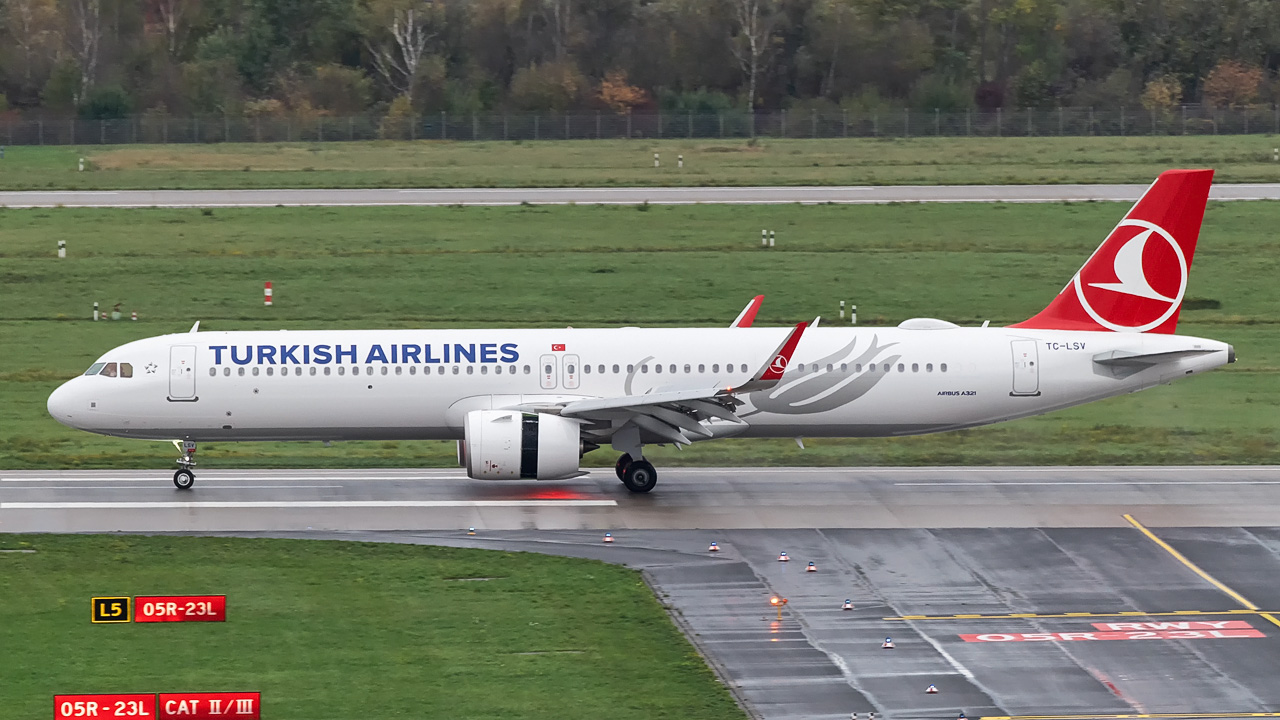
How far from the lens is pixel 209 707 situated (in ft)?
68.2

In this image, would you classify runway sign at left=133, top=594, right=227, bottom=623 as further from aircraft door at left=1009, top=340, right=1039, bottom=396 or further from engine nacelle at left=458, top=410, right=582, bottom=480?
aircraft door at left=1009, top=340, right=1039, bottom=396

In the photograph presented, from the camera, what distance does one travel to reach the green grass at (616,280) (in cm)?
4281

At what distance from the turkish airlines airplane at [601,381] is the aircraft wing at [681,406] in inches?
2.7

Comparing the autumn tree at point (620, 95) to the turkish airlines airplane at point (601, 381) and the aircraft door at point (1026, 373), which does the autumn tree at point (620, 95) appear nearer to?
the turkish airlines airplane at point (601, 381)

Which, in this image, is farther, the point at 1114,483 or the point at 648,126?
the point at 648,126

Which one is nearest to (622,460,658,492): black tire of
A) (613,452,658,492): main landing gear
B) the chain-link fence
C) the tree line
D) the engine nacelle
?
(613,452,658,492): main landing gear

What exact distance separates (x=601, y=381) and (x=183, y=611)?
11.9 m

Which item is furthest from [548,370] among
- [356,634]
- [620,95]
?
[620,95]

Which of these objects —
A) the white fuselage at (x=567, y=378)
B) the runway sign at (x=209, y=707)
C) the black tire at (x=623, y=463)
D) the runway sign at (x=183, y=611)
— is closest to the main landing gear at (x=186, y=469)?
the white fuselage at (x=567, y=378)

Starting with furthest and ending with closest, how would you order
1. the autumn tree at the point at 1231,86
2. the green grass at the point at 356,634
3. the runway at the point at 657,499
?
the autumn tree at the point at 1231,86 < the runway at the point at 657,499 < the green grass at the point at 356,634

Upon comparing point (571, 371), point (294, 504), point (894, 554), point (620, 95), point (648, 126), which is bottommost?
point (294, 504)

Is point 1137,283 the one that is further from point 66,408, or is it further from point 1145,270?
point 66,408

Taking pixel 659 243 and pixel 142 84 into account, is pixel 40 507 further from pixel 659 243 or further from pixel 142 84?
pixel 142 84

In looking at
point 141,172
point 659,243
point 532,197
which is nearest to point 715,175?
point 532,197
